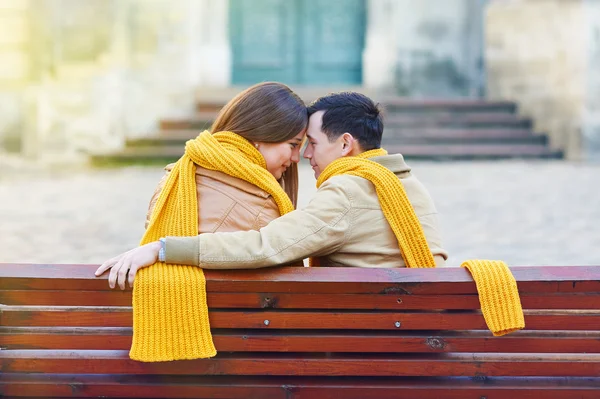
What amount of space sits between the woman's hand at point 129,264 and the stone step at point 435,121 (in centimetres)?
875

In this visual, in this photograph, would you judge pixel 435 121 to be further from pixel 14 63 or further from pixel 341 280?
pixel 341 280

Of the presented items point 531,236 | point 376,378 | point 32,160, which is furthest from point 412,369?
point 32,160

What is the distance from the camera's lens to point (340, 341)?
207cm

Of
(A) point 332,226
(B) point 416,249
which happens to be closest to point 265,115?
(A) point 332,226

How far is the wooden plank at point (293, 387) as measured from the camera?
2105 millimetres

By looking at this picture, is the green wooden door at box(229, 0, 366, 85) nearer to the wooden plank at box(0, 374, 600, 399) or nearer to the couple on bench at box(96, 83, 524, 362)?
the couple on bench at box(96, 83, 524, 362)

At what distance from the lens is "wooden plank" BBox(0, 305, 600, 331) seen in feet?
6.69

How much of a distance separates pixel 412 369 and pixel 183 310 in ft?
1.98

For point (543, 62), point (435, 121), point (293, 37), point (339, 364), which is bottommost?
→ point (435, 121)

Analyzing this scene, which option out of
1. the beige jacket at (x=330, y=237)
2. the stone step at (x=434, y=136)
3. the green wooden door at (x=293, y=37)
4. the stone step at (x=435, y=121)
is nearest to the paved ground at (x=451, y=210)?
the stone step at (x=434, y=136)

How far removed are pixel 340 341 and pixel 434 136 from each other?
879 centimetres

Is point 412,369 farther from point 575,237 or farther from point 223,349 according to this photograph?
point 575,237

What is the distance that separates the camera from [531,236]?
582 centimetres

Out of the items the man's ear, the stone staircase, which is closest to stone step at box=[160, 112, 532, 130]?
the stone staircase
